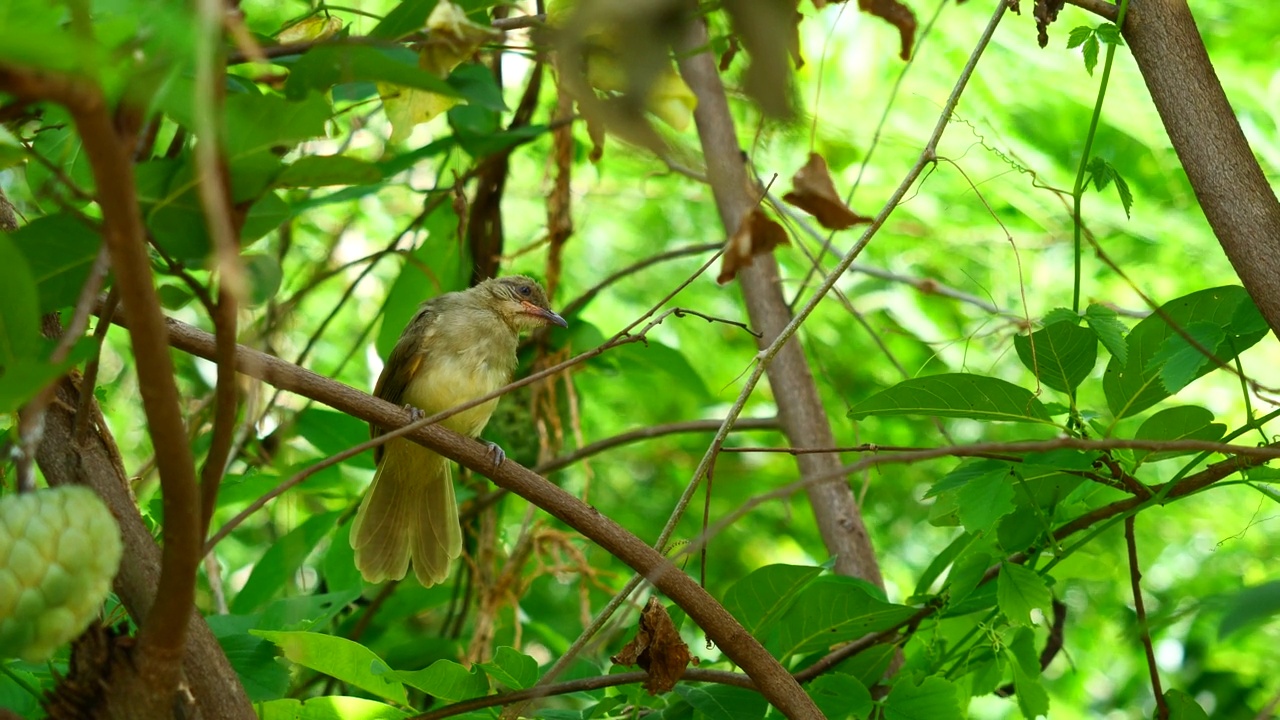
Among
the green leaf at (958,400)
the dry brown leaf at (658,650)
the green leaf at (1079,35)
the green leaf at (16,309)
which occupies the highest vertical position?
the green leaf at (1079,35)

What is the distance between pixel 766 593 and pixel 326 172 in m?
1.34

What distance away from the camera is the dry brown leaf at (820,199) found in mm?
1729

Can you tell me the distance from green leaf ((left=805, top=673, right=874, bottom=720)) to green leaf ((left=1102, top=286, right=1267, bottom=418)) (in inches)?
31.2

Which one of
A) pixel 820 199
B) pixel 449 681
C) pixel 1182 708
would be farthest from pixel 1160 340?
pixel 449 681

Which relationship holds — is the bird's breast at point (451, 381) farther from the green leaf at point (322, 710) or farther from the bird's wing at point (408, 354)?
the green leaf at point (322, 710)

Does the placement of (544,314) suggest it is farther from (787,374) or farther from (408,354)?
(787,374)

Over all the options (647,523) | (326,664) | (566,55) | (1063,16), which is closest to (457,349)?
(647,523)

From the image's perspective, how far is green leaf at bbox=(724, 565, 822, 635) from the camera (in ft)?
8.30

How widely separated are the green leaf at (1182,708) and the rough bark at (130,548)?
1937mm

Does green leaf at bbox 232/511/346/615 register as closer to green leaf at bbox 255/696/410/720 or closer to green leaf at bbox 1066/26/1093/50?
green leaf at bbox 255/696/410/720

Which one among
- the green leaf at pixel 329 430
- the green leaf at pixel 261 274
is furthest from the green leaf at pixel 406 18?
the green leaf at pixel 329 430

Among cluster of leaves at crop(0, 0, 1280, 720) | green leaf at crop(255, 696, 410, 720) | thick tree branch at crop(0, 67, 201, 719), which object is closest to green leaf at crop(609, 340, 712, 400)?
cluster of leaves at crop(0, 0, 1280, 720)

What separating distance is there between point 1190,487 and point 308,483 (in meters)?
2.79

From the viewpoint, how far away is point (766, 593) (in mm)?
2566
